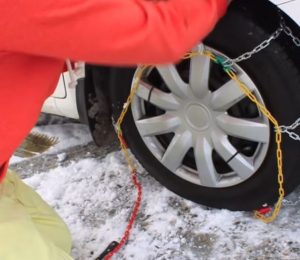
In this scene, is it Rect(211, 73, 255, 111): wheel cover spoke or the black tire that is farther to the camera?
Rect(211, 73, 255, 111): wheel cover spoke

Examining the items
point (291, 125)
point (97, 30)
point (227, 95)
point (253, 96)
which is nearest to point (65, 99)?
point (227, 95)

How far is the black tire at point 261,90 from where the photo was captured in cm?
200

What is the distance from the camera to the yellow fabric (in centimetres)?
177

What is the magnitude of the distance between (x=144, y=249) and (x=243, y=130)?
680 mm

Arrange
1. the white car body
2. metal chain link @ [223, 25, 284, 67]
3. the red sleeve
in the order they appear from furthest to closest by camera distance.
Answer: the white car body
metal chain link @ [223, 25, 284, 67]
the red sleeve

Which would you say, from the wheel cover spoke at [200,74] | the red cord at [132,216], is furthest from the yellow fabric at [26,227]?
the wheel cover spoke at [200,74]

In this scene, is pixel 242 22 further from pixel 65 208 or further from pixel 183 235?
pixel 65 208

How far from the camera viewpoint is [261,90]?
6.70 ft

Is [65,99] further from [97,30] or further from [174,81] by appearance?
[97,30]

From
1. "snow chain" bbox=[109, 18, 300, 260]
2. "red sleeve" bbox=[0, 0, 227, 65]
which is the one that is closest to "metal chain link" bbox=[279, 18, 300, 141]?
"snow chain" bbox=[109, 18, 300, 260]

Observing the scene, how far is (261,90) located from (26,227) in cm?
97

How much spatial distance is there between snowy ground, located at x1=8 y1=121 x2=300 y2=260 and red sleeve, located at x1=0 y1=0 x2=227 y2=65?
47.7 inches

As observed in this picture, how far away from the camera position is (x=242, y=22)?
200 cm

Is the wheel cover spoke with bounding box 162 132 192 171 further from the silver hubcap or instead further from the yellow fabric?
the yellow fabric
